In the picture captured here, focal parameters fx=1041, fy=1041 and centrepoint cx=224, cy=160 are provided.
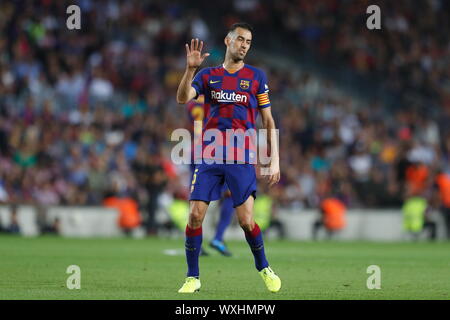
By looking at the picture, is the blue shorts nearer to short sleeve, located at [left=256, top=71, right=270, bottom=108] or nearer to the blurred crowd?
short sleeve, located at [left=256, top=71, right=270, bottom=108]

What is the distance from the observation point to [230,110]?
9922mm

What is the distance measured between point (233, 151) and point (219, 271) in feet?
10.1

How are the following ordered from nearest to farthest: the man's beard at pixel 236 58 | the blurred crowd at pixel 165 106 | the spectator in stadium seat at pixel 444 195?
the man's beard at pixel 236 58, the spectator in stadium seat at pixel 444 195, the blurred crowd at pixel 165 106

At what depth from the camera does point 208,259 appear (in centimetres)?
1479

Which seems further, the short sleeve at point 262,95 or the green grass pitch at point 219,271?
the short sleeve at point 262,95

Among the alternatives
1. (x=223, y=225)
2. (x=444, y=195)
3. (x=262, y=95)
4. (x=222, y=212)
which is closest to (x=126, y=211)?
(x=444, y=195)

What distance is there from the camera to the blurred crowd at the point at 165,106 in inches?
941

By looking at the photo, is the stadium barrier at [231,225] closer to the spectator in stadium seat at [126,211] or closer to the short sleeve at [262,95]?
the spectator in stadium seat at [126,211]

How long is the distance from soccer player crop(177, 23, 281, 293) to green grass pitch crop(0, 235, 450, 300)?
1.48 feet

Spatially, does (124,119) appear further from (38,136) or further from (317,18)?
(317,18)

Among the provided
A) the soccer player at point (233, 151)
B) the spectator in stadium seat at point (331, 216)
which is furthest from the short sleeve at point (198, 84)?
the spectator in stadium seat at point (331, 216)

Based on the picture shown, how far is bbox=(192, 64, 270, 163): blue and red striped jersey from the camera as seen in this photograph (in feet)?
32.4
